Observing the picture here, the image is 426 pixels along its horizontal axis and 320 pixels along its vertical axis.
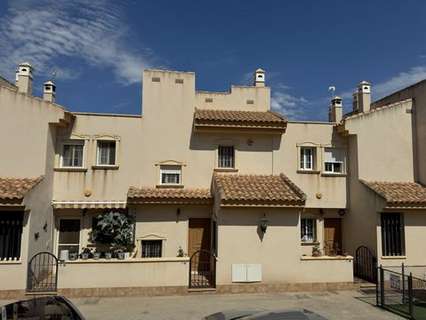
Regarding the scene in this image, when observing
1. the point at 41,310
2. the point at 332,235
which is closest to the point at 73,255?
the point at 41,310

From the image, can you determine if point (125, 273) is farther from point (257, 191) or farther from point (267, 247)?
point (257, 191)

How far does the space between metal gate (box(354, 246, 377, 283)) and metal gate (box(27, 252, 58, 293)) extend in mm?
16276

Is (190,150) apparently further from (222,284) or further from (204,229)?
(222,284)

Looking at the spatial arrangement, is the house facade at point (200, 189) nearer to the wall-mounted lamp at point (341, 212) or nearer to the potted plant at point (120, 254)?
the wall-mounted lamp at point (341, 212)

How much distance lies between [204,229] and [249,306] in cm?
684

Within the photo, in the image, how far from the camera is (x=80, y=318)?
9.16 metres

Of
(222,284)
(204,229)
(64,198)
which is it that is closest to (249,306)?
(222,284)

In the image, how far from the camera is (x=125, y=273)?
1736cm

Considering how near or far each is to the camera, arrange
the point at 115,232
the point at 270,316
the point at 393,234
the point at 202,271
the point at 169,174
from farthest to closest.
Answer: the point at 169,174 < the point at 202,271 < the point at 393,234 < the point at 115,232 < the point at 270,316

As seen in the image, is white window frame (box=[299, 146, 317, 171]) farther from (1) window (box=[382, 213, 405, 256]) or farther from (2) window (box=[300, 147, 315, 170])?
(1) window (box=[382, 213, 405, 256])

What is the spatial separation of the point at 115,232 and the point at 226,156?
313 inches

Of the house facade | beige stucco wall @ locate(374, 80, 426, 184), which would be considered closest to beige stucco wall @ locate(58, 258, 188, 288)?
the house facade

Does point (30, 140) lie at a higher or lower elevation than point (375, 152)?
lower

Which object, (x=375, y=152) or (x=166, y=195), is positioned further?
(x=375, y=152)
